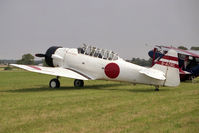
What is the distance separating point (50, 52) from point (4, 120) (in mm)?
10716

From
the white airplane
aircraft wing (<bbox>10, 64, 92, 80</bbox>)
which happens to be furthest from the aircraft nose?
aircraft wing (<bbox>10, 64, 92, 80</bbox>)

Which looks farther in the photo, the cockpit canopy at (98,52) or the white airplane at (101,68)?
the cockpit canopy at (98,52)

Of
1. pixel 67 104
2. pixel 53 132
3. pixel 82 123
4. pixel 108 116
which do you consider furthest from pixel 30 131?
pixel 67 104

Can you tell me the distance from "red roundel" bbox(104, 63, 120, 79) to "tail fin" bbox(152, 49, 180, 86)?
2.25 meters

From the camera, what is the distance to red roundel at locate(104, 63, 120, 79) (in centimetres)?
1333

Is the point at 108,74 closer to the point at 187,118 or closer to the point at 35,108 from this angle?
the point at 35,108

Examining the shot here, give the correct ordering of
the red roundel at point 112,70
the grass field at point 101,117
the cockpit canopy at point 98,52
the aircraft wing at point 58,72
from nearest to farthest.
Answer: the grass field at point 101,117 < the red roundel at point 112,70 < the aircraft wing at point 58,72 < the cockpit canopy at point 98,52

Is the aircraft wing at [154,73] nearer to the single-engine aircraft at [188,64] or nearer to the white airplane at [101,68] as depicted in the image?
the white airplane at [101,68]

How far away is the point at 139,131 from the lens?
534 cm

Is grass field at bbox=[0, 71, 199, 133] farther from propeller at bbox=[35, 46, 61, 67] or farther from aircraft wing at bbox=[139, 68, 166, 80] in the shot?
propeller at bbox=[35, 46, 61, 67]

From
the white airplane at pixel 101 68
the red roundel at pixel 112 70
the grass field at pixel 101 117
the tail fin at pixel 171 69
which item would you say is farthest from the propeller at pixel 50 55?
the grass field at pixel 101 117

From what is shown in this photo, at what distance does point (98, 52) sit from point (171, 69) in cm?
417

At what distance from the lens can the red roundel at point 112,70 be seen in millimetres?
13328

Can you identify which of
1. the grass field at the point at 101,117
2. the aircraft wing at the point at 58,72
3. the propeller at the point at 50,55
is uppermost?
the propeller at the point at 50,55
